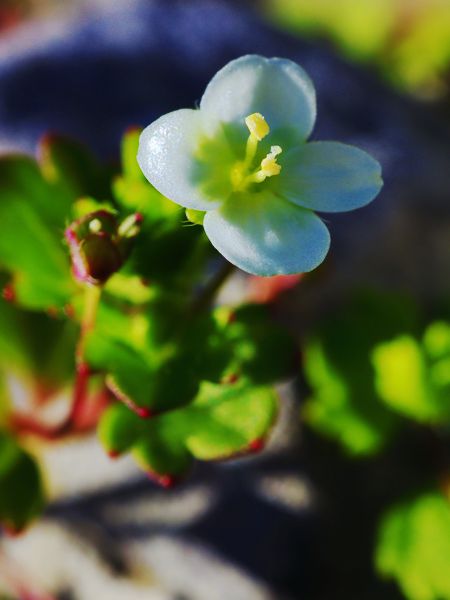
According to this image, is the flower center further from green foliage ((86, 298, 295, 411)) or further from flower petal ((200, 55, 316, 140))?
green foliage ((86, 298, 295, 411))

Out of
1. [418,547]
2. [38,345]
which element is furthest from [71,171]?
[418,547]

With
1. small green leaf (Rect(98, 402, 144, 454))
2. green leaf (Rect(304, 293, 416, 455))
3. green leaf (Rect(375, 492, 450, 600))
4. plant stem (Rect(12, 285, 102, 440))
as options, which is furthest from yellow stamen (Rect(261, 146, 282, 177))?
green leaf (Rect(375, 492, 450, 600))

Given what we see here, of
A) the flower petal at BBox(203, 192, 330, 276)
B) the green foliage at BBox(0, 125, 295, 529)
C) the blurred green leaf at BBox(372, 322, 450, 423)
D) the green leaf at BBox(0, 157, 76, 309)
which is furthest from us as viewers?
the blurred green leaf at BBox(372, 322, 450, 423)

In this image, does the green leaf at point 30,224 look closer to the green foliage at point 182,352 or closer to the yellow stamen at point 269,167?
the green foliage at point 182,352

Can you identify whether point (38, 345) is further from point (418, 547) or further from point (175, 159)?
point (418, 547)

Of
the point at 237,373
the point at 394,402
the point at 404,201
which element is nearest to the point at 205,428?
the point at 237,373

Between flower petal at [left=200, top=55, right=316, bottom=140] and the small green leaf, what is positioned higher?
flower petal at [left=200, top=55, right=316, bottom=140]

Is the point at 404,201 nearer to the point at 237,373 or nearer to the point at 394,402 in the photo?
the point at 394,402
